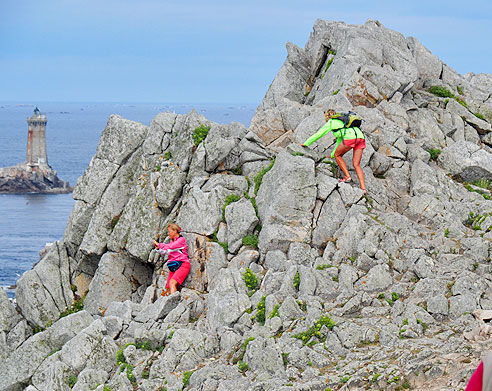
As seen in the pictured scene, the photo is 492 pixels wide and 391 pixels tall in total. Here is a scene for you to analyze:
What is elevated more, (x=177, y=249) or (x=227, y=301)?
(x=177, y=249)

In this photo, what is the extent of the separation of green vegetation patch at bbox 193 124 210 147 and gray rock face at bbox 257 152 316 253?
16.9 feet

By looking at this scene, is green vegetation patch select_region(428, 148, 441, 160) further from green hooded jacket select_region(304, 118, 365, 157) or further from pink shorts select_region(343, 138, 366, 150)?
green hooded jacket select_region(304, 118, 365, 157)

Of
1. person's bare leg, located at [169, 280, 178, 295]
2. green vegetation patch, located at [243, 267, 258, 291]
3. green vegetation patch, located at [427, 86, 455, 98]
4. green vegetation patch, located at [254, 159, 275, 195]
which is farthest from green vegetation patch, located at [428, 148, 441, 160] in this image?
person's bare leg, located at [169, 280, 178, 295]

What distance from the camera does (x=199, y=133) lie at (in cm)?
2759

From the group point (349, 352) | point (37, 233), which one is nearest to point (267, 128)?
point (349, 352)

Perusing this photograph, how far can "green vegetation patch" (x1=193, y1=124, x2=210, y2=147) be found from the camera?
2753 centimetres

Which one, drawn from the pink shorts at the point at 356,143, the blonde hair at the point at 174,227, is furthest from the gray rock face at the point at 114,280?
the pink shorts at the point at 356,143

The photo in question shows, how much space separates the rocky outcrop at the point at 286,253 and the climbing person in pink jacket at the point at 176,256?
56 centimetres

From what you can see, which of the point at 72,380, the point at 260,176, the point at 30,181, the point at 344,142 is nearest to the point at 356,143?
the point at 344,142

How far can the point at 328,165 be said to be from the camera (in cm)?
2442

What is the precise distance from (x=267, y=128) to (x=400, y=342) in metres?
15.0

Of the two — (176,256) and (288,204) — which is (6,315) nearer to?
(176,256)

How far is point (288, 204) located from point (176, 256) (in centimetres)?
502

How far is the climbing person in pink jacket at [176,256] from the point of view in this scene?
23873 mm
